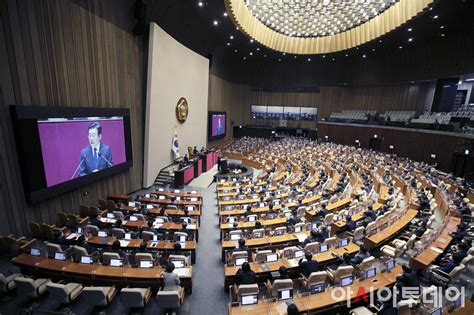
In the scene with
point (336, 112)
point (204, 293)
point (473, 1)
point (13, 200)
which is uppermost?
point (473, 1)

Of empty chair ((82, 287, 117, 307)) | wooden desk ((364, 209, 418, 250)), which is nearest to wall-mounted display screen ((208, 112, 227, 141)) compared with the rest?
wooden desk ((364, 209, 418, 250))

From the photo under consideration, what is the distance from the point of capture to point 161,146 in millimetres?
16562

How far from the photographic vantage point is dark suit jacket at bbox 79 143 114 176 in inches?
403

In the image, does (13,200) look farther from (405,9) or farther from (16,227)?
(405,9)

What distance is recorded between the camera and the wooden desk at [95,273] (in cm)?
595

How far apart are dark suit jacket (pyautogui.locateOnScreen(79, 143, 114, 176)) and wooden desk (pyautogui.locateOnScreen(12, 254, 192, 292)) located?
4.63 metres

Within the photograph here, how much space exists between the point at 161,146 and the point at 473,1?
21.7 metres

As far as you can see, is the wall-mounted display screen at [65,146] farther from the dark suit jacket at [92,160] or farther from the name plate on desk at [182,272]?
the name plate on desk at [182,272]

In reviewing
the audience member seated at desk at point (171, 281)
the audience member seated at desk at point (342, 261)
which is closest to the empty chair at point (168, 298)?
the audience member seated at desk at point (171, 281)

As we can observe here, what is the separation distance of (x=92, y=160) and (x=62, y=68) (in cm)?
403

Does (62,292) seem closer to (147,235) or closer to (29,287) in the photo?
(29,287)

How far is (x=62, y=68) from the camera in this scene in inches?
364

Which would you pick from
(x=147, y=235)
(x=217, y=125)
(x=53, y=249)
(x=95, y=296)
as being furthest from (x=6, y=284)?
(x=217, y=125)

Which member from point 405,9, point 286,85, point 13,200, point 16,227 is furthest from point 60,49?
point 286,85
